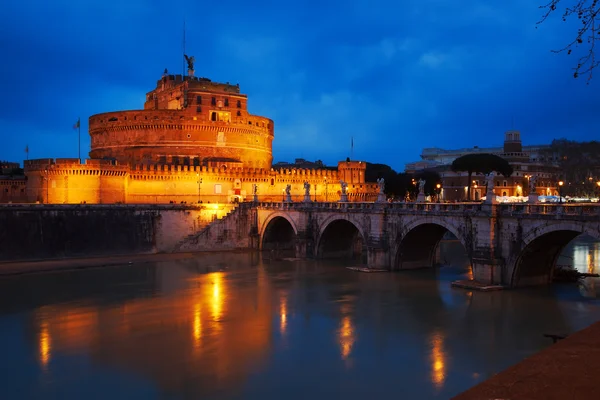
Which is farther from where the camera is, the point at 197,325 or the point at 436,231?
the point at 436,231

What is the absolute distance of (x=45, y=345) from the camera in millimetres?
19750

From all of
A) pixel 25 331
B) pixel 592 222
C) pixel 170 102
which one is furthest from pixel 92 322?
pixel 170 102

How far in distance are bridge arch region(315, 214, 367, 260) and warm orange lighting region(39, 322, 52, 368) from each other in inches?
894

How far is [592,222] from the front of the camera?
76.1 feet

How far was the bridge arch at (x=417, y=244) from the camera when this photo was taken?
109ft

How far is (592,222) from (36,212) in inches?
1478

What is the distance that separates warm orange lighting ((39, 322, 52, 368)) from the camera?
18109mm

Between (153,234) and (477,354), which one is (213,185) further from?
(477,354)

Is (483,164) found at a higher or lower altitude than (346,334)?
higher

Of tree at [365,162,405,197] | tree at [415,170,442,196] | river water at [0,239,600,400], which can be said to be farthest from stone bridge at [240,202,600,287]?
tree at [415,170,442,196]

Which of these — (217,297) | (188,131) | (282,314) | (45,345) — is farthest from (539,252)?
(188,131)

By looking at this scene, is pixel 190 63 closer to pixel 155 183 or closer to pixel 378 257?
pixel 155 183

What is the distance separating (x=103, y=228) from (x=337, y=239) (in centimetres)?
1882

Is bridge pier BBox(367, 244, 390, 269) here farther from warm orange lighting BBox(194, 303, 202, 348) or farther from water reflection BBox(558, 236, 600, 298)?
warm orange lighting BBox(194, 303, 202, 348)
